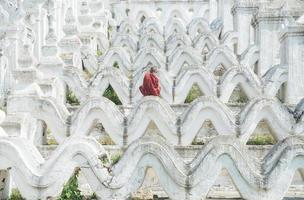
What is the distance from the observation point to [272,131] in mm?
13469

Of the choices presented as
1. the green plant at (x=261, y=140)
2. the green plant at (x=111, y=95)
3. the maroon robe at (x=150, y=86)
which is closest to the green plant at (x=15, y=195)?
the maroon robe at (x=150, y=86)

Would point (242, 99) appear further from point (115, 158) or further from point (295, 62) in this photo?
point (115, 158)

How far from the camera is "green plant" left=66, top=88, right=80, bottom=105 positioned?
16780 millimetres

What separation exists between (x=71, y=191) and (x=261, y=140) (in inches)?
198

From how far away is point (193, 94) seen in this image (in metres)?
17.7

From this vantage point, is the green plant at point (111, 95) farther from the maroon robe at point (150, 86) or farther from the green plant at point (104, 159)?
the green plant at point (104, 159)

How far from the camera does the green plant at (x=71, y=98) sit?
16780mm

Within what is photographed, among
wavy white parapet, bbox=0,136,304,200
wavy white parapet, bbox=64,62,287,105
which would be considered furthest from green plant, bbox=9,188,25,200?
wavy white parapet, bbox=64,62,287,105

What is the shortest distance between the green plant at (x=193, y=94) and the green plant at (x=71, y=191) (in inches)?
268

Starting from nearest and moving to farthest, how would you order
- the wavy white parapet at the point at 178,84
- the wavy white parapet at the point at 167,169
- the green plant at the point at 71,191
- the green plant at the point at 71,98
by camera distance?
the wavy white parapet at the point at 167,169, the green plant at the point at 71,191, the wavy white parapet at the point at 178,84, the green plant at the point at 71,98

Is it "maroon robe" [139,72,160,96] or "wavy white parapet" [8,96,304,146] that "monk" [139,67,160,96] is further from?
"wavy white parapet" [8,96,304,146]

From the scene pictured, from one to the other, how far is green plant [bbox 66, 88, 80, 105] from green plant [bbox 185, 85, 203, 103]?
2.85m

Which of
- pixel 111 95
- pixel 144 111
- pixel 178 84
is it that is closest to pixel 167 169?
pixel 144 111

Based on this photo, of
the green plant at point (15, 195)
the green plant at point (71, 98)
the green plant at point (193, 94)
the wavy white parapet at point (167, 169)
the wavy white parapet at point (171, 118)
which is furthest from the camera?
the green plant at point (193, 94)
